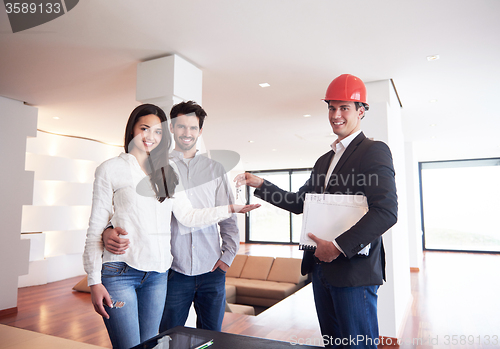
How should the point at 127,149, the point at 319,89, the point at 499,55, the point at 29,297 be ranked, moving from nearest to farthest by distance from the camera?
the point at 127,149 < the point at 499,55 < the point at 319,89 < the point at 29,297

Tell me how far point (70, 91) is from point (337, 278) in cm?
A: 393

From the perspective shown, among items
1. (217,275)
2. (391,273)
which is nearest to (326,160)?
(217,275)

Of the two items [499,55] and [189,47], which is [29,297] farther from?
[499,55]

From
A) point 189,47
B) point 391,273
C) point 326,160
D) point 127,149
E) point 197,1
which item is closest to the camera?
point 127,149

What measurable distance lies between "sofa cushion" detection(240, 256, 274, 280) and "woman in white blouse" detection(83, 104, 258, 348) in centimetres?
477

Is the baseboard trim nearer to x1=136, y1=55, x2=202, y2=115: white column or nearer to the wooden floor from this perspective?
the wooden floor

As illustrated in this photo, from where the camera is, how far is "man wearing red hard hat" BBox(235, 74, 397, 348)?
1.24 meters

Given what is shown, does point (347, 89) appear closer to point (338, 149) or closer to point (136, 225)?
point (338, 149)

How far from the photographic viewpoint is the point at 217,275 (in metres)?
1.74

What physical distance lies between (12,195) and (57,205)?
227 centimetres

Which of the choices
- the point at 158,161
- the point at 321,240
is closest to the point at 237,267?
the point at 158,161

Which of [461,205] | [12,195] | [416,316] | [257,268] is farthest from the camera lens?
[461,205]

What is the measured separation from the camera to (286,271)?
19.4 ft

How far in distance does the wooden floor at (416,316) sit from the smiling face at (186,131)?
224cm
